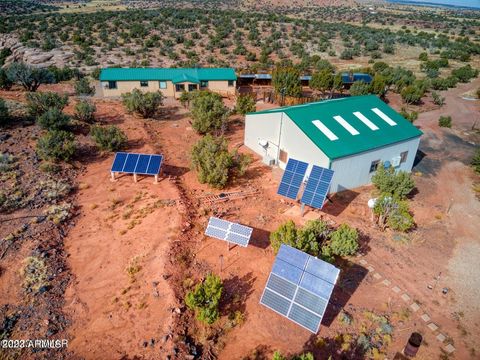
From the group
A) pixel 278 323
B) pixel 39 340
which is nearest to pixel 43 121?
pixel 39 340

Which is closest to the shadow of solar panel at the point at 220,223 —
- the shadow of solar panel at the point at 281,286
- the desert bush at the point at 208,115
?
the shadow of solar panel at the point at 281,286

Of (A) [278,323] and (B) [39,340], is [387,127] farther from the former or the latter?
(B) [39,340]

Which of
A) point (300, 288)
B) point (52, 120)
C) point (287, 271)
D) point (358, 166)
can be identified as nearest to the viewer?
point (300, 288)

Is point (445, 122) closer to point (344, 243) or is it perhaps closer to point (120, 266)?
point (344, 243)

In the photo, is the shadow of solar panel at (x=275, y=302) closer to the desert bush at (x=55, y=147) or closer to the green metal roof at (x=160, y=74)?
the desert bush at (x=55, y=147)

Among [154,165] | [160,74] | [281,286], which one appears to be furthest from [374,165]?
[160,74]
